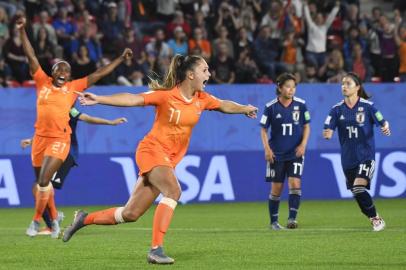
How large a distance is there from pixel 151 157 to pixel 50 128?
3.96 meters

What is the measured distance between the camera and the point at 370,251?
11.1 metres

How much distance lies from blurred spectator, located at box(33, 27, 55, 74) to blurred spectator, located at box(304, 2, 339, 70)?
6079mm

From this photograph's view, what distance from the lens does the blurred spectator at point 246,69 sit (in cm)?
2284

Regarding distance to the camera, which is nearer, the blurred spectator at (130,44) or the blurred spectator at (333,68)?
the blurred spectator at (130,44)

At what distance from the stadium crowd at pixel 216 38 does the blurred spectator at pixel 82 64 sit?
0.07ft

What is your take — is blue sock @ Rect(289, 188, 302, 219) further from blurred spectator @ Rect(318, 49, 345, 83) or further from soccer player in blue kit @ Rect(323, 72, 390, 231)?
Answer: blurred spectator @ Rect(318, 49, 345, 83)

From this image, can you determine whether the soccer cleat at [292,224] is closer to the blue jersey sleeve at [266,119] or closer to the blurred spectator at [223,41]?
the blue jersey sleeve at [266,119]

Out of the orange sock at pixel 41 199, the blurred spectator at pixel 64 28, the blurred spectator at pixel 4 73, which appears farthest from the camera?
the blurred spectator at pixel 64 28

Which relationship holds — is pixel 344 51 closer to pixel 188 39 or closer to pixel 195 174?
pixel 188 39

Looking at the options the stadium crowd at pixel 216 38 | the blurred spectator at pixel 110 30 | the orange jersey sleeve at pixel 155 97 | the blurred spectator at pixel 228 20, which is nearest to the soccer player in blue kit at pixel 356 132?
the orange jersey sleeve at pixel 155 97

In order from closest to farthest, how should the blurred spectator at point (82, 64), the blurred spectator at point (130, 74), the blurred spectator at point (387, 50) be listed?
the blurred spectator at point (82, 64)
the blurred spectator at point (130, 74)
the blurred spectator at point (387, 50)

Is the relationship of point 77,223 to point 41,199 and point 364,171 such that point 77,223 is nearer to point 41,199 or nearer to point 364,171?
point 41,199

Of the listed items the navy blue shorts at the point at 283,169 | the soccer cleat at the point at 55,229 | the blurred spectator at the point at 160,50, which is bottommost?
the blurred spectator at the point at 160,50

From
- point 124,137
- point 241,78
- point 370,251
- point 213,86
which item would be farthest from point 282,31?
point 370,251
